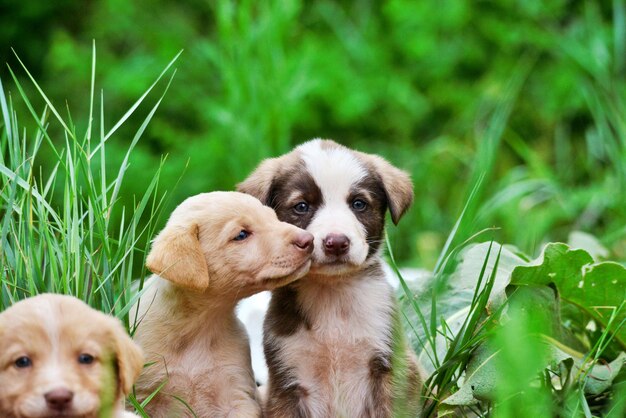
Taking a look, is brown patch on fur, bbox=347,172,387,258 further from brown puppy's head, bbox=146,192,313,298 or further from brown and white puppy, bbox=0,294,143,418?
brown and white puppy, bbox=0,294,143,418

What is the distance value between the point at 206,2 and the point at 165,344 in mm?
7036

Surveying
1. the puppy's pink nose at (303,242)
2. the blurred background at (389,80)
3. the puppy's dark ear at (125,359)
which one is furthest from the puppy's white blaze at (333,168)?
the blurred background at (389,80)

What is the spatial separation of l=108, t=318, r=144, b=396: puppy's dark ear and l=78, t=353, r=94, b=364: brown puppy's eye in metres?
0.08

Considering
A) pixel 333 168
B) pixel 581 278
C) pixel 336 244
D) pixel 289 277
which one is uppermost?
pixel 333 168

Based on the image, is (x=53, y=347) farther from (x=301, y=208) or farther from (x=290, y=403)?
(x=301, y=208)

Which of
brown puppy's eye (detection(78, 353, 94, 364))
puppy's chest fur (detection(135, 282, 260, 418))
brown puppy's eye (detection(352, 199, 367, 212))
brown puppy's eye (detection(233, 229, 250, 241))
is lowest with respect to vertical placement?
puppy's chest fur (detection(135, 282, 260, 418))

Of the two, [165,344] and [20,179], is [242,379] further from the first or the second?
[20,179]

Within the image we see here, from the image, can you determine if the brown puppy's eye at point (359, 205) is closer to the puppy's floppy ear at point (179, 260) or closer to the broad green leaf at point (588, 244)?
the puppy's floppy ear at point (179, 260)

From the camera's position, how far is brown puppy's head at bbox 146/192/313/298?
367 centimetres

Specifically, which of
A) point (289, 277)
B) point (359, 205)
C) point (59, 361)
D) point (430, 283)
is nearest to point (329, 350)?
point (289, 277)

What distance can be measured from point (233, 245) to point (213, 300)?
226 millimetres

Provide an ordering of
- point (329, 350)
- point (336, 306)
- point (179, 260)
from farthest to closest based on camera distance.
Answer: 1. point (336, 306)
2. point (329, 350)
3. point (179, 260)

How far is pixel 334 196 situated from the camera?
160 inches

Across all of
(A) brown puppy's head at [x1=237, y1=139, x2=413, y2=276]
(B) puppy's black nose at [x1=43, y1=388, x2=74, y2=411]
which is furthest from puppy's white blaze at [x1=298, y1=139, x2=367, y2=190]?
(B) puppy's black nose at [x1=43, y1=388, x2=74, y2=411]
